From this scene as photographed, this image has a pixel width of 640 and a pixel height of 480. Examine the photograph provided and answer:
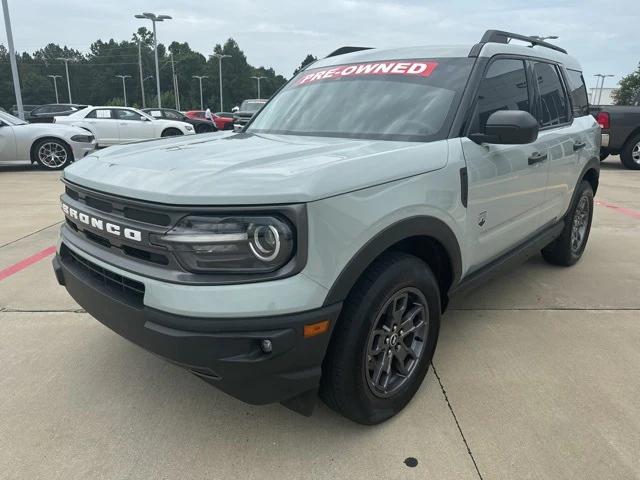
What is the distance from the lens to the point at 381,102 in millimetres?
2891

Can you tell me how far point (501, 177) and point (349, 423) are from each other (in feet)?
5.30

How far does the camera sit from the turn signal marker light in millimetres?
1844

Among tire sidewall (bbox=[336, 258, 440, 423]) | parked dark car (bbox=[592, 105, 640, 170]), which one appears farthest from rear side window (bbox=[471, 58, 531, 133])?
parked dark car (bbox=[592, 105, 640, 170])

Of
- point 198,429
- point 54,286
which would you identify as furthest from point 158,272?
point 54,286

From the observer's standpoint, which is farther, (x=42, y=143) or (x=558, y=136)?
(x=42, y=143)

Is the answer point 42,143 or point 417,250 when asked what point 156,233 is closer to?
point 417,250

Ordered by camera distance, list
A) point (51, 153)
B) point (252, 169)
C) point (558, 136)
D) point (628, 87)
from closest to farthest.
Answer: point (252, 169)
point (558, 136)
point (51, 153)
point (628, 87)

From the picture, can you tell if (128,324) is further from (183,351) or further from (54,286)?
(54,286)

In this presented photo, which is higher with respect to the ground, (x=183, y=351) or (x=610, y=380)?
(x=183, y=351)

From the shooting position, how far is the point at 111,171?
219cm

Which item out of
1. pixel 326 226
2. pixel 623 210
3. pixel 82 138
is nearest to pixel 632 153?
pixel 623 210

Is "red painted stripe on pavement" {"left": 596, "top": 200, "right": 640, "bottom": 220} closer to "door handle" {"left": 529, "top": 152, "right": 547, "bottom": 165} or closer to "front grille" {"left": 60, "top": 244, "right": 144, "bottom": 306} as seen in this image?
"door handle" {"left": 529, "top": 152, "right": 547, "bottom": 165}

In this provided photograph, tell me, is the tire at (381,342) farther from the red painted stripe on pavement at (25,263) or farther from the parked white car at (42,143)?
the parked white car at (42,143)

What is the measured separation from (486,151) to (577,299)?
73.0 inches
